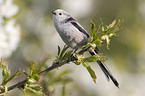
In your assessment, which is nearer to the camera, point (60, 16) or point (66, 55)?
point (66, 55)

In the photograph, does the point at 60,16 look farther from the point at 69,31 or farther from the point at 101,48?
the point at 101,48

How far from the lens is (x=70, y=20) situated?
178 cm

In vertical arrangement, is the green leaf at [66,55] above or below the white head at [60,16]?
below

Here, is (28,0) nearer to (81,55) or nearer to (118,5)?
(118,5)

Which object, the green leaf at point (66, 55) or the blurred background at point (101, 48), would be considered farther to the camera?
the blurred background at point (101, 48)

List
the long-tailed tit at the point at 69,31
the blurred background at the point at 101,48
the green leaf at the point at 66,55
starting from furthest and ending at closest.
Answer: the blurred background at the point at 101,48, the long-tailed tit at the point at 69,31, the green leaf at the point at 66,55

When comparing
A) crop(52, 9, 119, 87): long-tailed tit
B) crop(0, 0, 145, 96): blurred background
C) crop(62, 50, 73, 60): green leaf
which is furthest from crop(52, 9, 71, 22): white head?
crop(0, 0, 145, 96): blurred background

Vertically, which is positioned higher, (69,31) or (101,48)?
(69,31)

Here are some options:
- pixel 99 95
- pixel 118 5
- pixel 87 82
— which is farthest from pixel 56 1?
pixel 99 95

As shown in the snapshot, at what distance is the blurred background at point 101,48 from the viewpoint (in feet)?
13.3

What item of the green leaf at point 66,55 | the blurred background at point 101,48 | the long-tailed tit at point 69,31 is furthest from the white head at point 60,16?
the blurred background at point 101,48

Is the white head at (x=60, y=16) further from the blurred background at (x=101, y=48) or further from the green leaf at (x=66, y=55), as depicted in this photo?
the blurred background at (x=101, y=48)

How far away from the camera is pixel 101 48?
172 inches

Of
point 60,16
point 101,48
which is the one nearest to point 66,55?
point 60,16
